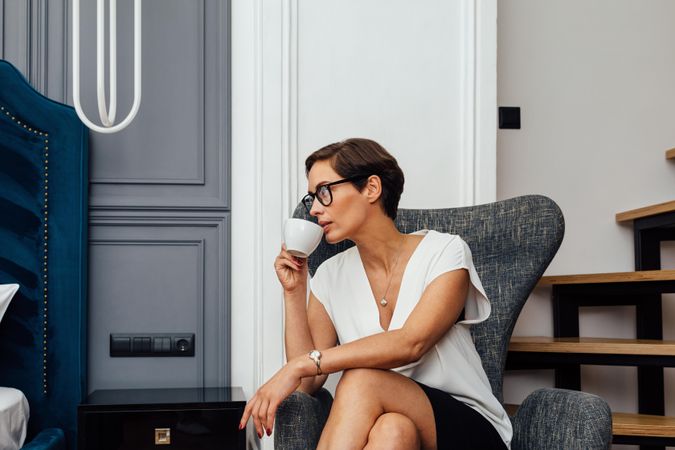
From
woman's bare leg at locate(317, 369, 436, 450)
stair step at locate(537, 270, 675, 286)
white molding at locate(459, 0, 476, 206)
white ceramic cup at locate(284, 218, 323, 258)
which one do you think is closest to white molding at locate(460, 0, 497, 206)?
white molding at locate(459, 0, 476, 206)

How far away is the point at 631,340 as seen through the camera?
99.4 inches

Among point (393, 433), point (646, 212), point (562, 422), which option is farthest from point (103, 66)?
point (646, 212)

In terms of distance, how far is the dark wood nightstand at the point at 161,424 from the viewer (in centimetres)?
204

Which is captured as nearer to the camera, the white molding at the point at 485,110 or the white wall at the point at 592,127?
the white molding at the point at 485,110

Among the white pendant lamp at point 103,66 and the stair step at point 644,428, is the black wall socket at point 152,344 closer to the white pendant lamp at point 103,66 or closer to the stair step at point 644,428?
the white pendant lamp at point 103,66

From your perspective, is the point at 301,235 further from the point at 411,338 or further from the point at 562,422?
the point at 562,422

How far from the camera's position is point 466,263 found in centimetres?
185

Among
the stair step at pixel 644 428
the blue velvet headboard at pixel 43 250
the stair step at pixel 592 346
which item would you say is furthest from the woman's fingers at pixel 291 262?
the stair step at pixel 644 428

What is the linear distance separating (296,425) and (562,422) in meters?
0.59

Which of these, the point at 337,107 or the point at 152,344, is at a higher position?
the point at 337,107

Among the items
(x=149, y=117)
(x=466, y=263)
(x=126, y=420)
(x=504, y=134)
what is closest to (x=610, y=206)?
(x=504, y=134)

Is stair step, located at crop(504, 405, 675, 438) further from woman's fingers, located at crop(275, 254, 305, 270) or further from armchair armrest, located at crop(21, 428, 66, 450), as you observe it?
armchair armrest, located at crop(21, 428, 66, 450)

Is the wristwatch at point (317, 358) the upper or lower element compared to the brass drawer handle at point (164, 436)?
upper

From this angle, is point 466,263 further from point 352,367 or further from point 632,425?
point 632,425
